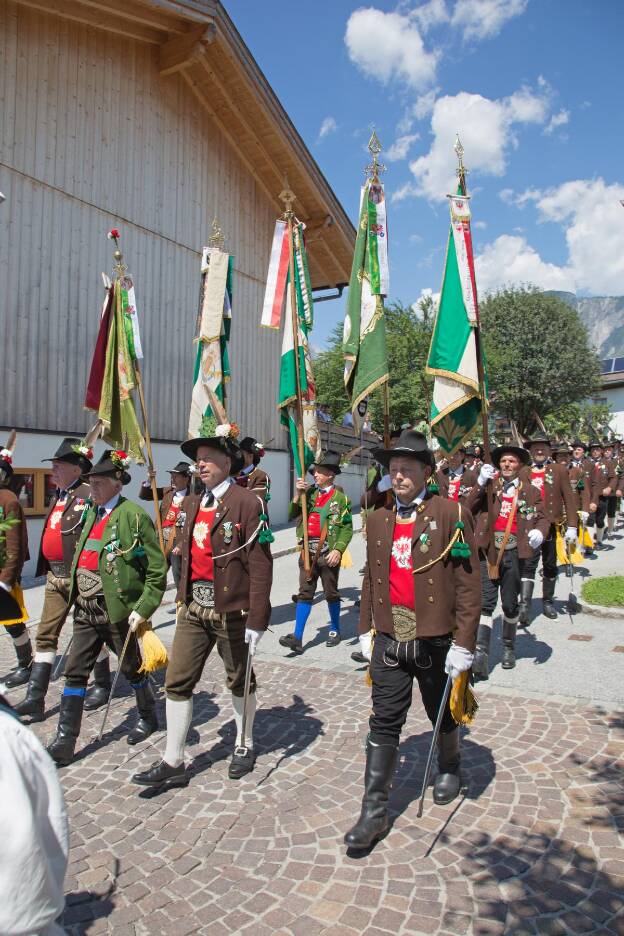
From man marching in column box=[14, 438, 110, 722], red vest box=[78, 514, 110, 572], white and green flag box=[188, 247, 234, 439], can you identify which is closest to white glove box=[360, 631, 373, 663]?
red vest box=[78, 514, 110, 572]

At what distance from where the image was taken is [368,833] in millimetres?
3580

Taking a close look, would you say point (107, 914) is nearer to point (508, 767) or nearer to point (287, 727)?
point (287, 727)

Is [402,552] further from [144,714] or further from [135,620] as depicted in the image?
[144,714]

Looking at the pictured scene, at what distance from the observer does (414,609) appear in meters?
3.94

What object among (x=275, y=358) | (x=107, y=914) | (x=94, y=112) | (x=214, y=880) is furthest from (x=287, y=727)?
(x=275, y=358)

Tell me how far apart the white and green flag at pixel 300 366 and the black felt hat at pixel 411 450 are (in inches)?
158

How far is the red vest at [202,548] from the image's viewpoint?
4.55 m

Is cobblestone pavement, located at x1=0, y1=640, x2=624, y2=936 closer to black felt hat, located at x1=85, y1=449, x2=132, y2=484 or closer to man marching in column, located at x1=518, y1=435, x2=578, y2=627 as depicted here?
black felt hat, located at x1=85, y1=449, x2=132, y2=484

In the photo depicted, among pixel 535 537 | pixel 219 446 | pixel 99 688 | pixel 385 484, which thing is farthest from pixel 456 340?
pixel 99 688

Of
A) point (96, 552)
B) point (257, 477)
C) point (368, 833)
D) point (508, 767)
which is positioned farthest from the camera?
point (257, 477)

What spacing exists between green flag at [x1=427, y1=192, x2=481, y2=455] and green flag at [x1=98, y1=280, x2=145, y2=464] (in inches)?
169

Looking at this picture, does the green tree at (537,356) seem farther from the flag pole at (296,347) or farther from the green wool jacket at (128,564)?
the green wool jacket at (128,564)

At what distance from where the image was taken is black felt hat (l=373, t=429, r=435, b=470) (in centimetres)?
396

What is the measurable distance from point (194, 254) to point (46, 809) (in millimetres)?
16143
